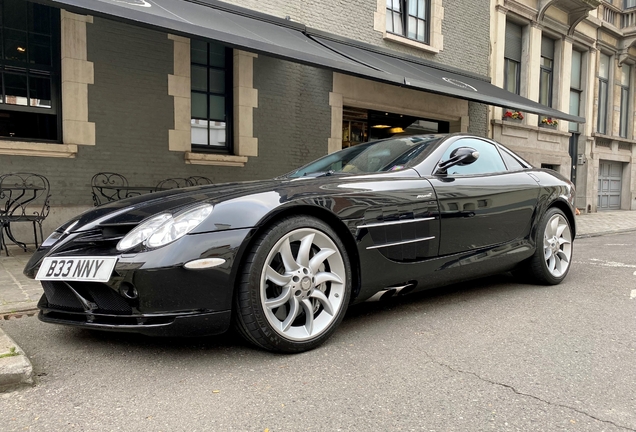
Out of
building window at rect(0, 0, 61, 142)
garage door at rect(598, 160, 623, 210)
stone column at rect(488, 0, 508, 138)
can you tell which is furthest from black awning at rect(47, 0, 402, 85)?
garage door at rect(598, 160, 623, 210)

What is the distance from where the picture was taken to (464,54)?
41.9 ft

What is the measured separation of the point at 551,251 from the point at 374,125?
7568 millimetres

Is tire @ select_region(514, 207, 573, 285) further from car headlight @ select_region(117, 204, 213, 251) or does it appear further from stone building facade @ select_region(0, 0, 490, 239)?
stone building facade @ select_region(0, 0, 490, 239)

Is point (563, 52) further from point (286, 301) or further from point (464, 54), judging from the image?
point (286, 301)

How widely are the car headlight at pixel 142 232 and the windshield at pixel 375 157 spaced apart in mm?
1386

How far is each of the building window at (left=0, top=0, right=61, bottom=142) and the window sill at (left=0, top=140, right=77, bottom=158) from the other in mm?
288

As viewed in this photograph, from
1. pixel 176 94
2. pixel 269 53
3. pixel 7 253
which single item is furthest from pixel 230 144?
pixel 7 253

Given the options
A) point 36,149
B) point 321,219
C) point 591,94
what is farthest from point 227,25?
point 591,94

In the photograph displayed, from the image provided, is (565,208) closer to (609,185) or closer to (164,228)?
(164,228)

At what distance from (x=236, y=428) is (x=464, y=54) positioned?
41.4 feet

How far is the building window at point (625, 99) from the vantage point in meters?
19.4

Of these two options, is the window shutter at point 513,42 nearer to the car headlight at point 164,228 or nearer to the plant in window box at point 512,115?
the plant in window box at point 512,115

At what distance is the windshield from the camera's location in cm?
368

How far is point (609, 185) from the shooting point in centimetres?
1878
